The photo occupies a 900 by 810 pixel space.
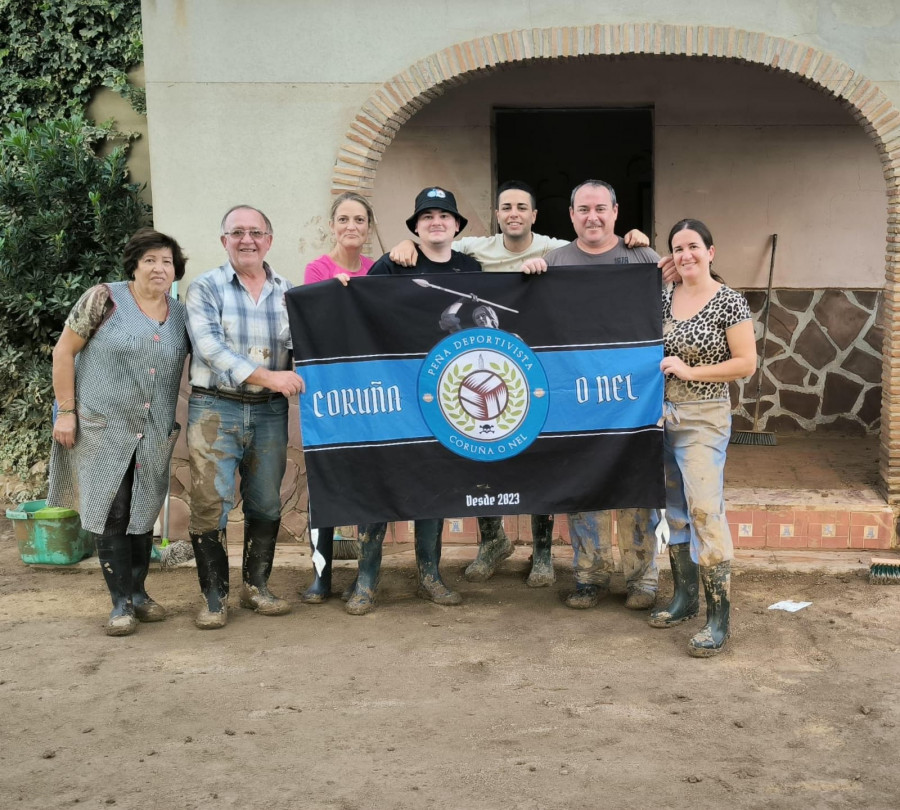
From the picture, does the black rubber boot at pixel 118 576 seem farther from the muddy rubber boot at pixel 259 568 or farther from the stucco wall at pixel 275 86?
the stucco wall at pixel 275 86

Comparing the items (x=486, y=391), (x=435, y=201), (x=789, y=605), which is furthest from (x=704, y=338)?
(x=789, y=605)

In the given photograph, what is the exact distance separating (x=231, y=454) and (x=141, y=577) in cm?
89

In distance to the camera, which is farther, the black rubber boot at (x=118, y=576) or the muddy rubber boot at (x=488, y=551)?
the muddy rubber boot at (x=488, y=551)

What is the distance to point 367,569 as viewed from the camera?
5781 mm

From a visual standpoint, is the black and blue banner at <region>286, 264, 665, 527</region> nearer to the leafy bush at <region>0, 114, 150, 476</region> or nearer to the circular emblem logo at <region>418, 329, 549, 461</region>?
the circular emblem logo at <region>418, 329, 549, 461</region>

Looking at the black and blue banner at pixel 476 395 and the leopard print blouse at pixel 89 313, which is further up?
the leopard print blouse at pixel 89 313

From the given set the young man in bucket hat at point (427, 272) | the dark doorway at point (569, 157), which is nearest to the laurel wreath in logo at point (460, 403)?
the young man in bucket hat at point (427, 272)

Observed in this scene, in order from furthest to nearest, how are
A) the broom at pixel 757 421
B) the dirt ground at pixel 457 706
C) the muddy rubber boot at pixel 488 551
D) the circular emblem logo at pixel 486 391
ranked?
the broom at pixel 757 421 < the muddy rubber boot at pixel 488 551 < the circular emblem logo at pixel 486 391 < the dirt ground at pixel 457 706

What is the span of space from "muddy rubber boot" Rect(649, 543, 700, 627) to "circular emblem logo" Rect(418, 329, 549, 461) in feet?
3.11

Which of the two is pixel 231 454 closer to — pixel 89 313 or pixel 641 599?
pixel 89 313

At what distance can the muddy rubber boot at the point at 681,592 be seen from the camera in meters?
5.39

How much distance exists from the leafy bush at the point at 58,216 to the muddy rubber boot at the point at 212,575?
2744 millimetres

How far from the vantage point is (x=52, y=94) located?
816 cm

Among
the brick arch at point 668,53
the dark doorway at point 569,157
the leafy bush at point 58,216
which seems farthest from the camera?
the dark doorway at point 569,157
